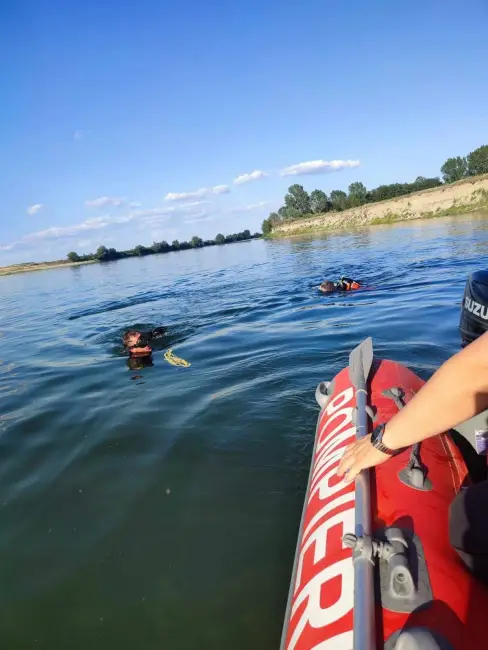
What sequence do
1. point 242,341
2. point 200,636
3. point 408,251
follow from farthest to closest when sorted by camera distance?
point 408,251
point 242,341
point 200,636

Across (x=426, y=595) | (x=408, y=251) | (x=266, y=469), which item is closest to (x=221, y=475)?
(x=266, y=469)

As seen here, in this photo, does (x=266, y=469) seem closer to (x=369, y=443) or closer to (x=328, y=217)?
(x=369, y=443)

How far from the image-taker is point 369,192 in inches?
3137

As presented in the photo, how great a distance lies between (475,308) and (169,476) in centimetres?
290

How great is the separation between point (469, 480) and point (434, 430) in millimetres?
1154

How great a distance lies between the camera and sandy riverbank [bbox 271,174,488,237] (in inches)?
1467

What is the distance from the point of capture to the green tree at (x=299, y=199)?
97812 millimetres

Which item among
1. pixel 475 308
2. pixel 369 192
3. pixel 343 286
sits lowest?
pixel 343 286

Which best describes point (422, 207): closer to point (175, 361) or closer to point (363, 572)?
point (175, 361)

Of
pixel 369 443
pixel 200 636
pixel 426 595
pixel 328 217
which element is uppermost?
pixel 328 217

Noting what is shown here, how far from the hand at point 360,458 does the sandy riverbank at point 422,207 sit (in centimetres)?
4001

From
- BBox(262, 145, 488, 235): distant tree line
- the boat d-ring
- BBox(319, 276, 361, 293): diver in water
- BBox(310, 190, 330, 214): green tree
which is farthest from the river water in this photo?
BBox(310, 190, 330, 214): green tree

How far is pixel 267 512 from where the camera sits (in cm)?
304

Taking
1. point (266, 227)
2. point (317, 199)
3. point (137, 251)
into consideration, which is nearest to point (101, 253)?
point (137, 251)
